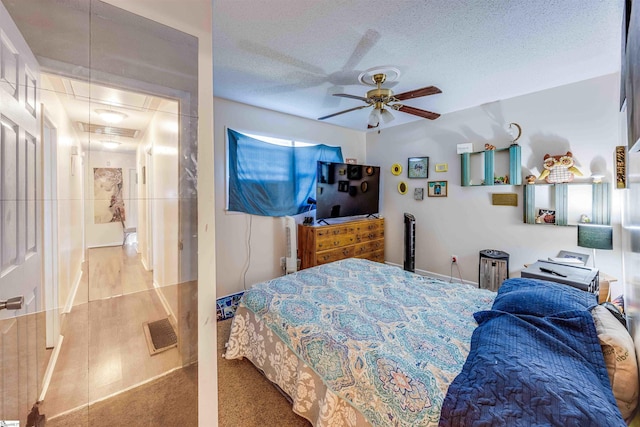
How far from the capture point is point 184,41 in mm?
1150

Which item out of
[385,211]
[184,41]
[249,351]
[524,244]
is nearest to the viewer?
[184,41]

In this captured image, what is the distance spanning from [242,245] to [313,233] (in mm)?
940

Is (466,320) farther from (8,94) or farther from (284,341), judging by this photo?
(8,94)

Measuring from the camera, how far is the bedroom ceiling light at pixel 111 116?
38.2 inches

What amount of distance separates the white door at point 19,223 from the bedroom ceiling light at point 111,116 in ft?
0.55

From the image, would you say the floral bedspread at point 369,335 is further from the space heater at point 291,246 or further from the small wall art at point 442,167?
the small wall art at point 442,167

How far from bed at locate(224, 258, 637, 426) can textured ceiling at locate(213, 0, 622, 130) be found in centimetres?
174

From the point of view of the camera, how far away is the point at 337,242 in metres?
3.58

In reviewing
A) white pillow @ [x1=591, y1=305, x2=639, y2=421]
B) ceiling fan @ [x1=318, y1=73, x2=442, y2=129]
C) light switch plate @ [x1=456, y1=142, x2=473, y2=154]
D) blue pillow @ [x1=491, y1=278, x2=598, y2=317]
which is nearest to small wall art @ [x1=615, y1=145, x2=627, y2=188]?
Result: blue pillow @ [x1=491, y1=278, x2=598, y2=317]

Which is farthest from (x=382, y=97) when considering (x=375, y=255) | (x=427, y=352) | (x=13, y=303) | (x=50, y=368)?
(x=375, y=255)

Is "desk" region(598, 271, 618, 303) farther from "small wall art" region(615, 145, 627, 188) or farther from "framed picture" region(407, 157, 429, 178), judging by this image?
"framed picture" region(407, 157, 429, 178)

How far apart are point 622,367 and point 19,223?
218 centimetres

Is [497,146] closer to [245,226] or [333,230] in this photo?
[333,230]

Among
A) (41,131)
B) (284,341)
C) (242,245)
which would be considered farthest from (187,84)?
(242,245)
